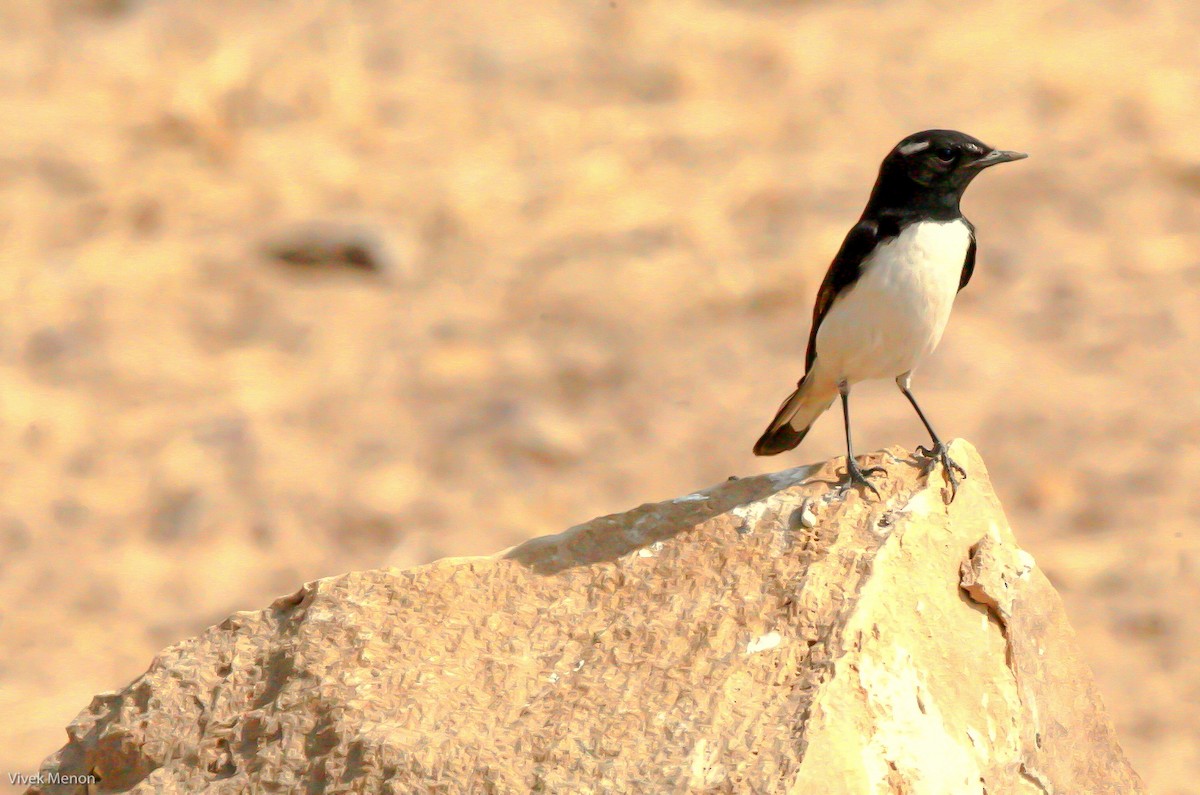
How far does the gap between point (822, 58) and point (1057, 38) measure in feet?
7.47

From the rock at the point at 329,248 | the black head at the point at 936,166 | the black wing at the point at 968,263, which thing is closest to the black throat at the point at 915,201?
the black head at the point at 936,166

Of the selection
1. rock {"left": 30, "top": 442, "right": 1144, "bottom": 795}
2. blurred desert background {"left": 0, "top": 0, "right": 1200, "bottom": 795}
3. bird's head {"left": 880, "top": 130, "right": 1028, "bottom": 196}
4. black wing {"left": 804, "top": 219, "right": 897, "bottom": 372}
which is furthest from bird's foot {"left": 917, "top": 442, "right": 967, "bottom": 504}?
blurred desert background {"left": 0, "top": 0, "right": 1200, "bottom": 795}

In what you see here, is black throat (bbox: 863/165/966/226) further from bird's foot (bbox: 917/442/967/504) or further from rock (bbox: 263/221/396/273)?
rock (bbox: 263/221/396/273)

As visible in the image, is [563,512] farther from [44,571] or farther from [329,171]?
[329,171]

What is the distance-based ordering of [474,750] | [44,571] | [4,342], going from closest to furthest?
[474,750] < [44,571] < [4,342]

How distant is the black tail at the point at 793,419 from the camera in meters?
6.64

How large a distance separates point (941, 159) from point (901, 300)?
0.62 meters

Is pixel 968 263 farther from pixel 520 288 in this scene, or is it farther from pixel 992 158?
pixel 520 288

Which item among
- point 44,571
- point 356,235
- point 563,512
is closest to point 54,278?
point 356,235

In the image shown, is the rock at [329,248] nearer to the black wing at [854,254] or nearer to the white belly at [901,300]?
the black wing at [854,254]

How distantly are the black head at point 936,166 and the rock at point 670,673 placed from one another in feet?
4.00

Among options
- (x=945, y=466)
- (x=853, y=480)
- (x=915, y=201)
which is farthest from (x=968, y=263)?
(x=853, y=480)

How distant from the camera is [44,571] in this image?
31.1 feet

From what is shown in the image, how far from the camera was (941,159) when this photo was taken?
596 centimetres
